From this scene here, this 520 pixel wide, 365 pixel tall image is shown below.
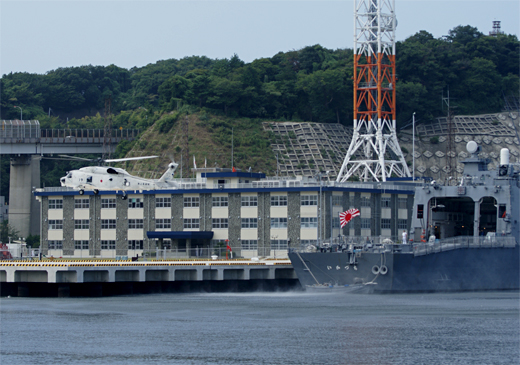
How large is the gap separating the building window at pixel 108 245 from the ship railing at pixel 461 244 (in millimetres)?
41313

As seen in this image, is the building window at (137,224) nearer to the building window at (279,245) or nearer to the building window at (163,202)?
the building window at (163,202)

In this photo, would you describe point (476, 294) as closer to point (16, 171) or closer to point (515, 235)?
point (515, 235)

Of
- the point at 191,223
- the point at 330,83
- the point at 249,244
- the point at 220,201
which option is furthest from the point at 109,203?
the point at 330,83

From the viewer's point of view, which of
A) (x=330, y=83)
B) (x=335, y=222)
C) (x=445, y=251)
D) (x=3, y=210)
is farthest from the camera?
(x=3, y=210)

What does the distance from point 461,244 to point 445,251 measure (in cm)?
237

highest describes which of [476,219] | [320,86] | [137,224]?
[320,86]

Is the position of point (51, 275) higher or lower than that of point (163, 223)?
lower

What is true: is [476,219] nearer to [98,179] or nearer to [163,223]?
[163,223]

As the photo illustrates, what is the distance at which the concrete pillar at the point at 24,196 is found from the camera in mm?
141875

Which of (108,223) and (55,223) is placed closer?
(108,223)

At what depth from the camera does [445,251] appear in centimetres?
8006

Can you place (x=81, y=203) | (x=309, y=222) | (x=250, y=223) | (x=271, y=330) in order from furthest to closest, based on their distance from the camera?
(x=81, y=203) < (x=250, y=223) < (x=309, y=222) < (x=271, y=330)

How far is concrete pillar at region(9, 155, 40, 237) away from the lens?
141875 mm

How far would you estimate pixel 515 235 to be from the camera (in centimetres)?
8450
